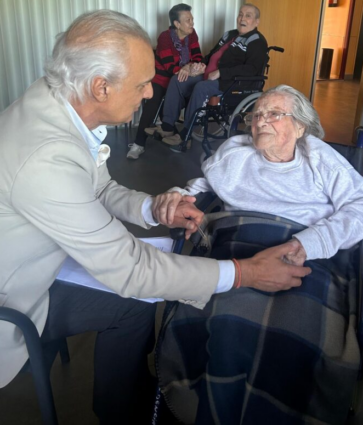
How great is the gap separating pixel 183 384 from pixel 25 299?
0.54 metres

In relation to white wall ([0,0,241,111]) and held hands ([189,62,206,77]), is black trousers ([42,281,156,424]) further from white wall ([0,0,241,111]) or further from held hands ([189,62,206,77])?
white wall ([0,0,241,111])

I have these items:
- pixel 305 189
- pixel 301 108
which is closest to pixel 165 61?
pixel 301 108

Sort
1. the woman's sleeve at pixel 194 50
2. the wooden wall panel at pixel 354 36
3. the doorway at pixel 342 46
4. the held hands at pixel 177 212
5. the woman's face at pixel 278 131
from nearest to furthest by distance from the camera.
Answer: the held hands at pixel 177 212
the woman's face at pixel 278 131
the woman's sleeve at pixel 194 50
the doorway at pixel 342 46
the wooden wall panel at pixel 354 36

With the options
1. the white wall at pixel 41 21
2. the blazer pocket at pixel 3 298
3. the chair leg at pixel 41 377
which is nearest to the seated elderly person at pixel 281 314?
the chair leg at pixel 41 377

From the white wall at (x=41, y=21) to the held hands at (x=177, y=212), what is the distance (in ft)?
14.6

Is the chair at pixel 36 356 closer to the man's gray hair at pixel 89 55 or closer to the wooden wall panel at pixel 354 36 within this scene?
the man's gray hair at pixel 89 55

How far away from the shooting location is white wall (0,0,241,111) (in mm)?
5176

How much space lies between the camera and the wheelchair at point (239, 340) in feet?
→ 3.87

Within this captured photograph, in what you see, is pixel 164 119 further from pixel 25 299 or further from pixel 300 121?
pixel 25 299

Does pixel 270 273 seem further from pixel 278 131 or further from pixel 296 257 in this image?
pixel 278 131

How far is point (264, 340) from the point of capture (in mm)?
1220

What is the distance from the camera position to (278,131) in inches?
63.3

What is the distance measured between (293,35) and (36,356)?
195 inches

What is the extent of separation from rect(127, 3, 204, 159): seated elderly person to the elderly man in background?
3426mm
